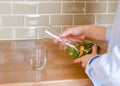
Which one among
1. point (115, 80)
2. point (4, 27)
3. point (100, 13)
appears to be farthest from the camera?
point (100, 13)

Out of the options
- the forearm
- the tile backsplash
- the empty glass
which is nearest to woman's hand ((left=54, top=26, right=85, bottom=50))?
the forearm

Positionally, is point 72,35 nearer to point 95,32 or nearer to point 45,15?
point 95,32

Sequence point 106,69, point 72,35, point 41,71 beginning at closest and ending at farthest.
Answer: point 106,69 → point 41,71 → point 72,35

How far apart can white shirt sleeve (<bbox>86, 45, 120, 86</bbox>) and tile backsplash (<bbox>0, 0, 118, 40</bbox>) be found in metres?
0.61

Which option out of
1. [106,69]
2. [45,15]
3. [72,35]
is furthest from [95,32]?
[106,69]

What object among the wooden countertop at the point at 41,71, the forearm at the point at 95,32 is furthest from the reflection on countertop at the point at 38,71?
the forearm at the point at 95,32

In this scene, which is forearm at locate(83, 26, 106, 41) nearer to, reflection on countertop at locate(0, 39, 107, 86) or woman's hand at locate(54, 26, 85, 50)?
woman's hand at locate(54, 26, 85, 50)

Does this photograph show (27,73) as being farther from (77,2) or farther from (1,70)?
(77,2)

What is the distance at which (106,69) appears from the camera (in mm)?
946

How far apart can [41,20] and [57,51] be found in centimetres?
25

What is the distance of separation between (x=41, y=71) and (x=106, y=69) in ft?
1.05

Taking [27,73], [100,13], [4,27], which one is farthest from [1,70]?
[100,13]

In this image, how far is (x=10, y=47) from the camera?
1.47 meters

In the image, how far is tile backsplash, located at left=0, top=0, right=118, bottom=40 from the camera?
154cm
